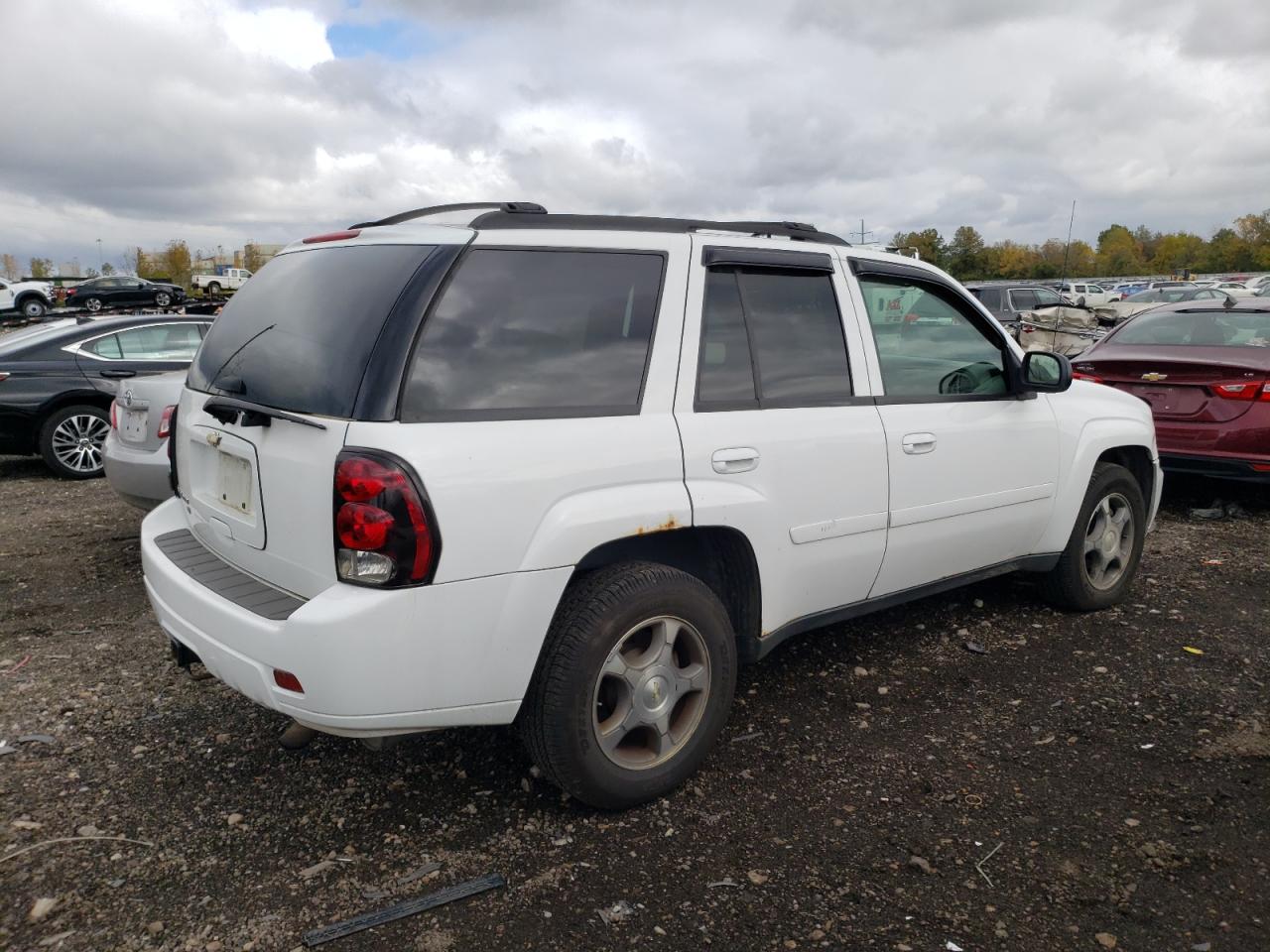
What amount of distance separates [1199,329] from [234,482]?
23.9ft

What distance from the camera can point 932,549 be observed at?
391 centimetres

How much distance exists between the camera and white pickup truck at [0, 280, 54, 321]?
3372 cm

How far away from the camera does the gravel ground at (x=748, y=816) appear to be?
2.57m

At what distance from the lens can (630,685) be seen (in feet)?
9.81

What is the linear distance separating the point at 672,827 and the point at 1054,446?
8.40 ft

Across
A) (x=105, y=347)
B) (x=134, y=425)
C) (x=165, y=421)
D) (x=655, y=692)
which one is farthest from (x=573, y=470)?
(x=105, y=347)

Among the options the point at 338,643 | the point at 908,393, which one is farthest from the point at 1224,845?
the point at 338,643

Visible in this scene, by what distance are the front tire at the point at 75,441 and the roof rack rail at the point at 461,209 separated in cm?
677

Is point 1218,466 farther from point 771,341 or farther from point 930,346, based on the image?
point 771,341

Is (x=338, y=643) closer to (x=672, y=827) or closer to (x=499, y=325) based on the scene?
(x=499, y=325)

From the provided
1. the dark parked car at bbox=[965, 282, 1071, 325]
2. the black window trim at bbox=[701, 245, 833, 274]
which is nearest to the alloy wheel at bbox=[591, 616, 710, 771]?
the black window trim at bbox=[701, 245, 833, 274]

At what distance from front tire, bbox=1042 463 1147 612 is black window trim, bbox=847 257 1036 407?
31.9 inches

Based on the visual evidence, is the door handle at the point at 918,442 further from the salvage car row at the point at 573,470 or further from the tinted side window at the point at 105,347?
the tinted side window at the point at 105,347

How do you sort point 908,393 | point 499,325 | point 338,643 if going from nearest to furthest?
point 338,643 < point 499,325 < point 908,393
